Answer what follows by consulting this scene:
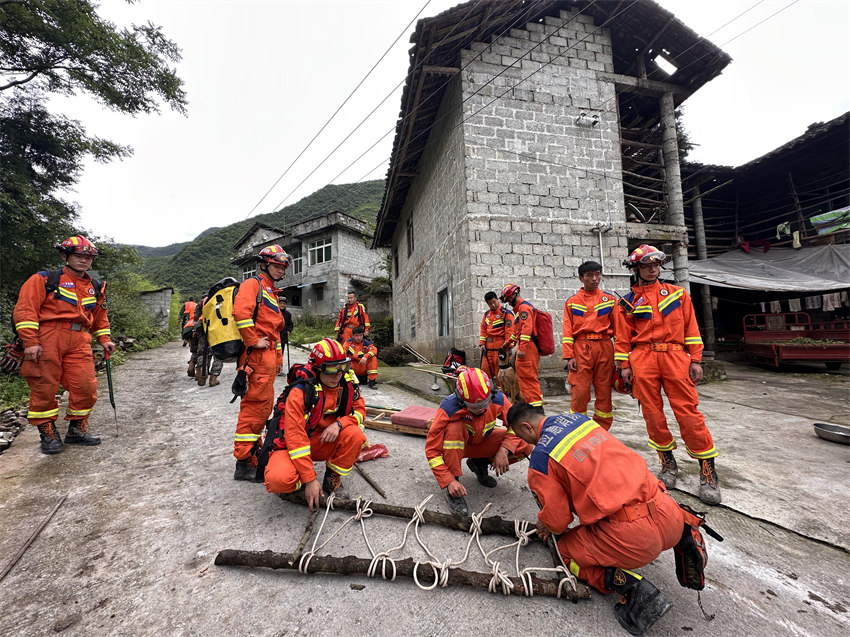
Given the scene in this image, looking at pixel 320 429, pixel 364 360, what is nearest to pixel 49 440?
pixel 320 429

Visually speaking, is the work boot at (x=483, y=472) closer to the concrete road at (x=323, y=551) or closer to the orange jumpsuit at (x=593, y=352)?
the concrete road at (x=323, y=551)

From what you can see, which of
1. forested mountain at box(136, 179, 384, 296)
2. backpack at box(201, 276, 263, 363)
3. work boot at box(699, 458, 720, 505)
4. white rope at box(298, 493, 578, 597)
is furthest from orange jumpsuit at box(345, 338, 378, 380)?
forested mountain at box(136, 179, 384, 296)

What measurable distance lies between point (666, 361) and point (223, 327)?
358cm

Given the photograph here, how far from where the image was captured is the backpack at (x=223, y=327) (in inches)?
110

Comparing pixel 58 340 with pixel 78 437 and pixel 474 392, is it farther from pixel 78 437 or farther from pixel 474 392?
pixel 474 392

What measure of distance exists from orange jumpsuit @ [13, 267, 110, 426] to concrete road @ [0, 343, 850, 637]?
1.50ft

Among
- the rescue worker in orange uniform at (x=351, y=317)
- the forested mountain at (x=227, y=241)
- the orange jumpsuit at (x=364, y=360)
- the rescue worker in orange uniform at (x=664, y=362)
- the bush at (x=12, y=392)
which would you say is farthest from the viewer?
the forested mountain at (x=227, y=241)

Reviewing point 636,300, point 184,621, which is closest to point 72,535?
point 184,621

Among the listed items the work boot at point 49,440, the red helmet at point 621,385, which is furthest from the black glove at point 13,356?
the red helmet at point 621,385

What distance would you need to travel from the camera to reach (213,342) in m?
2.83

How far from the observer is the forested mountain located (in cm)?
4128

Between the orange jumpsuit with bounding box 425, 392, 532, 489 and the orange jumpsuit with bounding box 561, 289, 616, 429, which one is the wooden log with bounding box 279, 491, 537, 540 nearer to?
the orange jumpsuit with bounding box 425, 392, 532, 489

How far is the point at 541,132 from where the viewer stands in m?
6.97

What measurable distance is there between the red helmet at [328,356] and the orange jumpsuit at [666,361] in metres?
2.35
